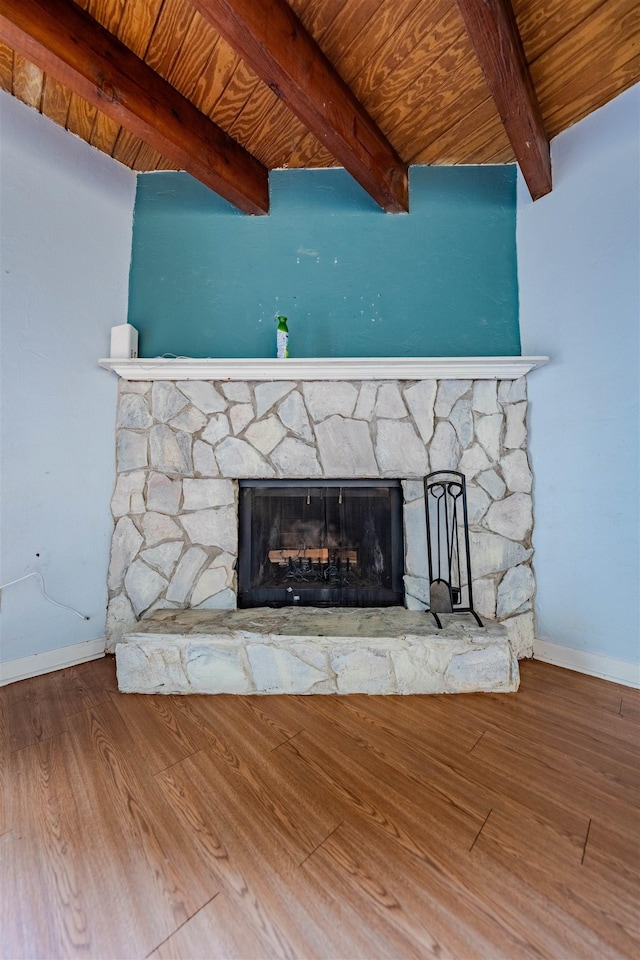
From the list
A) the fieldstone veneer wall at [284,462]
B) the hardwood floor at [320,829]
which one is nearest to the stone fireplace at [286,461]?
the fieldstone veneer wall at [284,462]

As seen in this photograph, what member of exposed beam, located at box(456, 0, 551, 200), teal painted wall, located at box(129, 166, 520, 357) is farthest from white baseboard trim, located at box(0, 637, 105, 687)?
exposed beam, located at box(456, 0, 551, 200)

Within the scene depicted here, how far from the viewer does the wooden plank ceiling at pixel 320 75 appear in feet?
4.35

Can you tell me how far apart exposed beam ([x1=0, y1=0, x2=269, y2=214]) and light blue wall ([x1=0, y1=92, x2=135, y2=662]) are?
0.50m

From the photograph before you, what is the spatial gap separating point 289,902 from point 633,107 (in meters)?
2.88

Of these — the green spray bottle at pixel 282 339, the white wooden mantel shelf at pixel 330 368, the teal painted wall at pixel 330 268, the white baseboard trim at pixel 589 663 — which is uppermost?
the teal painted wall at pixel 330 268

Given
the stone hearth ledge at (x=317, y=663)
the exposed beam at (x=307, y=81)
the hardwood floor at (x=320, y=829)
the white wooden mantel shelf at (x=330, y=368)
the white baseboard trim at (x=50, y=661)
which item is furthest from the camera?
the white wooden mantel shelf at (x=330, y=368)

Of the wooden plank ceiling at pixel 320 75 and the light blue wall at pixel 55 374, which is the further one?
the light blue wall at pixel 55 374

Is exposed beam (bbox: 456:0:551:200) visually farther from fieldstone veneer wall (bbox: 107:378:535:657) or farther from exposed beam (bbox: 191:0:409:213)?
fieldstone veneer wall (bbox: 107:378:535:657)

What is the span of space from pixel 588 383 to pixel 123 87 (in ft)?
7.27

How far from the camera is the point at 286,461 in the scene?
1.95 meters

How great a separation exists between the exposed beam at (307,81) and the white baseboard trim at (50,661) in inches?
93.3

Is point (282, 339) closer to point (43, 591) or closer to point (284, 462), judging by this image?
Answer: point (284, 462)

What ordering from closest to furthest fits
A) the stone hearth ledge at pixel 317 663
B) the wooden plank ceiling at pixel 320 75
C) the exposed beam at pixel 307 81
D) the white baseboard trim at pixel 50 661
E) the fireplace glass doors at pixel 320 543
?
the exposed beam at pixel 307 81 < the wooden plank ceiling at pixel 320 75 < the stone hearth ledge at pixel 317 663 < the white baseboard trim at pixel 50 661 < the fireplace glass doors at pixel 320 543

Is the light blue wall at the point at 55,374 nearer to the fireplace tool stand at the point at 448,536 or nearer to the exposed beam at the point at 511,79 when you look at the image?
the fireplace tool stand at the point at 448,536
